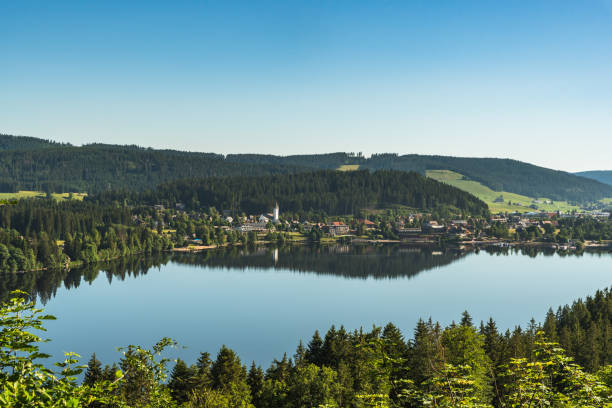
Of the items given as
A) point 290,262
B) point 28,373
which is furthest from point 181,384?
point 290,262

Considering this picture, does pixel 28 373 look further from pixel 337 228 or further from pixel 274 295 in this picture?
pixel 337 228

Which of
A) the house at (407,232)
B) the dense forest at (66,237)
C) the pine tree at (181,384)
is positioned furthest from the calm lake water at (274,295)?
the house at (407,232)

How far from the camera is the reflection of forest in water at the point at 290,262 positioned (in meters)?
74.5

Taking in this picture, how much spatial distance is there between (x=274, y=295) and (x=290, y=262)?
31911 mm

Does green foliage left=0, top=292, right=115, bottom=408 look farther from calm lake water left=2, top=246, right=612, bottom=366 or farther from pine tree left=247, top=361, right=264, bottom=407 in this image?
calm lake water left=2, top=246, right=612, bottom=366

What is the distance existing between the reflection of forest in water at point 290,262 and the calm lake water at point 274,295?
307mm

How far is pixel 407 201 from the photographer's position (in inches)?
7653

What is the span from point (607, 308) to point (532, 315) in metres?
15.7

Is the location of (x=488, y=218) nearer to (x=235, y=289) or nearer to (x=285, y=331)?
(x=235, y=289)

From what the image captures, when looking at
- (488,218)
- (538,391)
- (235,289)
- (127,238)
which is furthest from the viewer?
(488,218)

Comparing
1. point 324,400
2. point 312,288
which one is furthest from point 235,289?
point 324,400

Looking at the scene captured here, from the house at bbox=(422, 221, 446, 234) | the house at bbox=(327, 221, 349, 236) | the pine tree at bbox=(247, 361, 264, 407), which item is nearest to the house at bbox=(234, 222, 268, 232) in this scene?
the house at bbox=(327, 221, 349, 236)

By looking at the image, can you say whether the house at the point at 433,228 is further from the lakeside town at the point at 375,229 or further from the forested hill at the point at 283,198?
the forested hill at the point at 283,198

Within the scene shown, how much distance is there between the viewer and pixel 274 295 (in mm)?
70688
